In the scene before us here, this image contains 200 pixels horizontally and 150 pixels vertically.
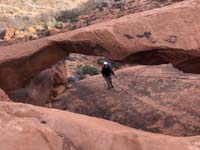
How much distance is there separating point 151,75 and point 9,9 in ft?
89.9

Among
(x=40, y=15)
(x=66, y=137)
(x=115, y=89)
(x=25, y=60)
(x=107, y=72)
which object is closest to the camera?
(x=66, y=137)

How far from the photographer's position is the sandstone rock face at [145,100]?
41.8 ft

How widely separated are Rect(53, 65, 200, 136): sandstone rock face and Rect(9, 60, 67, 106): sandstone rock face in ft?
1.25

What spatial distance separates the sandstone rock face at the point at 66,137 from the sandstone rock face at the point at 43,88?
748cm

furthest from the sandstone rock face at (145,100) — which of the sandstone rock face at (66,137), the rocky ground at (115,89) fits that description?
the sandstone rock face at (66,137)

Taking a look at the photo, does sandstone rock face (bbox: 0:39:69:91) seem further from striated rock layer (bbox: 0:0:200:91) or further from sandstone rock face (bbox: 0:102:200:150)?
sandstone rock face (bbox: 0:102:200:150)

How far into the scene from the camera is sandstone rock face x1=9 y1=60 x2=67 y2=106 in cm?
1440

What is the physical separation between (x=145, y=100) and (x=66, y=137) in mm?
8695

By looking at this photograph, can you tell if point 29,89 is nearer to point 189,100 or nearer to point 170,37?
point 189,100

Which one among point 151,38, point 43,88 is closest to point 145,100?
point 43,88

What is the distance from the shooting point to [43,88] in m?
15.6

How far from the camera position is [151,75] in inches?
699

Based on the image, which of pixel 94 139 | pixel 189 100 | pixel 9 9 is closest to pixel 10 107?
pixel 94 139

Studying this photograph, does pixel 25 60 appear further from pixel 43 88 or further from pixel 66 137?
pixel 66 137
